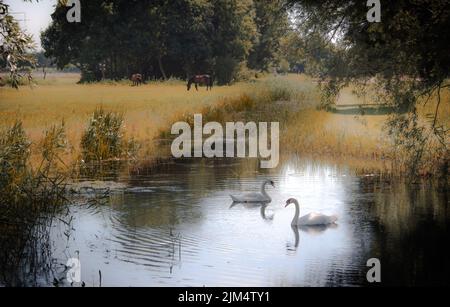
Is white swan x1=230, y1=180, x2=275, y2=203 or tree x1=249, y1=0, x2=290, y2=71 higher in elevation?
tree x1=249, y1=0, x2=290, y2=71

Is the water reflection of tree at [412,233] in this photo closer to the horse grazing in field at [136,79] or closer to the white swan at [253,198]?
the white swan at [253,198]

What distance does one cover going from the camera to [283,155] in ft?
82.8

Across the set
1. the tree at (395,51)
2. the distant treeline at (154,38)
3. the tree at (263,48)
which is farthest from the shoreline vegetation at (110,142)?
the tree at (263,48)

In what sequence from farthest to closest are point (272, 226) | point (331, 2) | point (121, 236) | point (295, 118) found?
1. point (295, 118)
2. point (331, 2)
3. point (272, 226)
4. point (121, 236)

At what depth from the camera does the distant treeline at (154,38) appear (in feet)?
195

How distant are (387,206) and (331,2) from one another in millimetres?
6444

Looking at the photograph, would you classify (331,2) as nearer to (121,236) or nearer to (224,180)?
(224,180)

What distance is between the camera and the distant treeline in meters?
59.3

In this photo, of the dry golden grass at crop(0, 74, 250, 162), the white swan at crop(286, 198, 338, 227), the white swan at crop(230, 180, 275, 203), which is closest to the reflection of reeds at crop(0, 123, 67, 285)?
the white swan at crop(230, 180, 275, 203)

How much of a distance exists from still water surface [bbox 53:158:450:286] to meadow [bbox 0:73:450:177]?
9.28 feet

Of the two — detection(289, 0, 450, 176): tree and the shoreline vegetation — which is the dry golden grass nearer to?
the shoreline vegetation

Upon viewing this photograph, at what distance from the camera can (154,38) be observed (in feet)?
200

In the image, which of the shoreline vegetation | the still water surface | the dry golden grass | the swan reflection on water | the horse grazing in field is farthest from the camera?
the horse grazing in field
